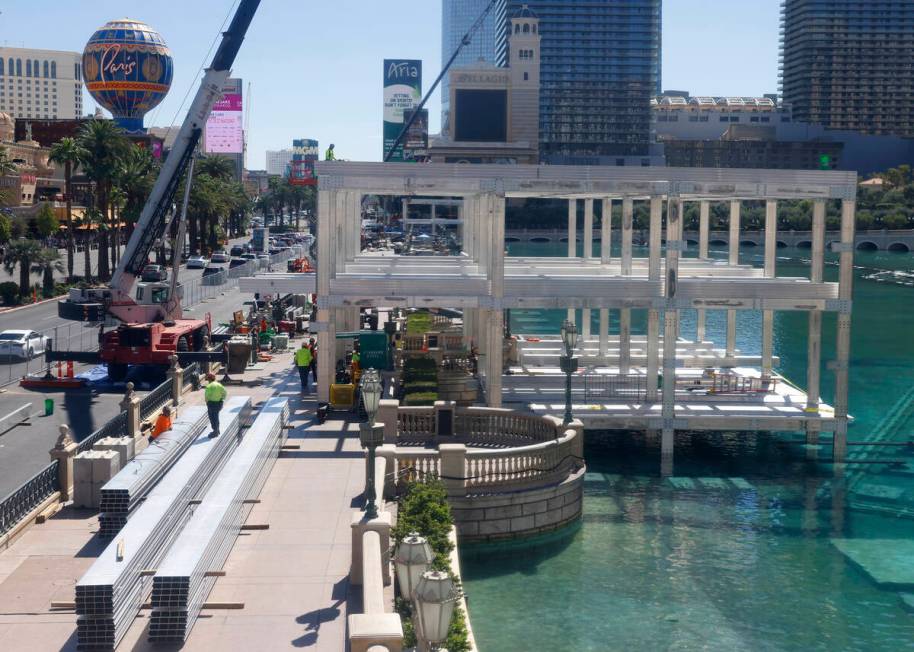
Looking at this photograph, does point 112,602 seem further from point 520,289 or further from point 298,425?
point 520,289

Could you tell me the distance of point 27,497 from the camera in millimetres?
20281

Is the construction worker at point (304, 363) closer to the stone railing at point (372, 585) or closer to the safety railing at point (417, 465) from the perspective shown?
the safety railing at point (417, 465)

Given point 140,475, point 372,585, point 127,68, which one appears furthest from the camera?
point 127,68

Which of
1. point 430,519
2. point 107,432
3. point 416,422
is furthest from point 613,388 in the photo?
point 430,519

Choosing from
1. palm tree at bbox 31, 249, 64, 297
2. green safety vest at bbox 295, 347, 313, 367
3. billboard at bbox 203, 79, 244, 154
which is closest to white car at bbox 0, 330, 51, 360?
green safety vest at bbox 295, 347, 313, 367

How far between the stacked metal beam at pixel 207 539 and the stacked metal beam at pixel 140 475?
1078 mm

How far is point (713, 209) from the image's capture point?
17288 cm

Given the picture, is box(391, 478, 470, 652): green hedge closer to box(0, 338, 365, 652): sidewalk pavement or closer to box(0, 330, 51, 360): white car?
box(0, 338, 365, 652): sidewalk pavement

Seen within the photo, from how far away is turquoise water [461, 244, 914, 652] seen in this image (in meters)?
21.4

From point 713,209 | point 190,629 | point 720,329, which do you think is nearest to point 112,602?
point 190,629

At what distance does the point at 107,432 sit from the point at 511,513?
29.9 ft

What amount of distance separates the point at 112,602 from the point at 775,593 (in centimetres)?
1436

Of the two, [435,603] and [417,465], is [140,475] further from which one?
[435,603]

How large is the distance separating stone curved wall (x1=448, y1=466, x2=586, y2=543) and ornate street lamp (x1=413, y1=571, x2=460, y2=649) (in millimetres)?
11882
